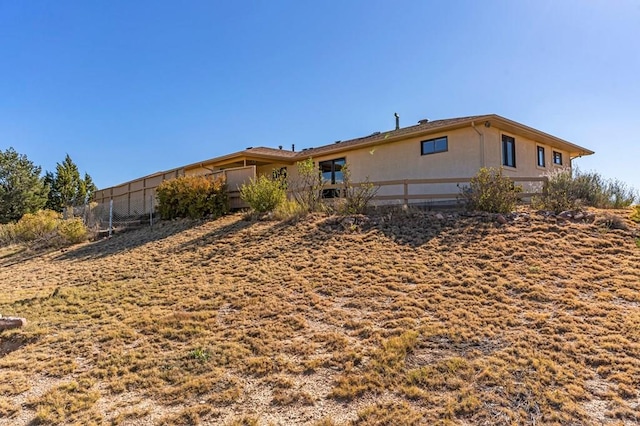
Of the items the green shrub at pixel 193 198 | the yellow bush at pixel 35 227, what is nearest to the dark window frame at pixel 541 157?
the green shrub at pixel 193 198

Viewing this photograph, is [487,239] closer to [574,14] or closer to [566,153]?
[574,14]

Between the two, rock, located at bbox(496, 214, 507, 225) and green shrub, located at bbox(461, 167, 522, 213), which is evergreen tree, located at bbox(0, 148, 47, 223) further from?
rock, located at bbox(496, 214, 507, 225)

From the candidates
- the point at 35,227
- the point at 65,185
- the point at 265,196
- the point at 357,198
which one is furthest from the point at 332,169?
the point at 65,185

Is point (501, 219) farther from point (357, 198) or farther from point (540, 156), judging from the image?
point (540, 156)

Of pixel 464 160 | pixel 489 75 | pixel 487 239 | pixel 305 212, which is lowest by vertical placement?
pixel 487 239

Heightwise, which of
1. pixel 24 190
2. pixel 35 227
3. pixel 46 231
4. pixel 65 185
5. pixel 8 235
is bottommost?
pixel 8 235

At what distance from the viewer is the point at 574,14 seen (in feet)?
34.7

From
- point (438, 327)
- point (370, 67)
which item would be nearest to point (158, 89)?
point (370, 67)

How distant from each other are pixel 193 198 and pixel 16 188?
24.0 metres

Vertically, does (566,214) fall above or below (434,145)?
below

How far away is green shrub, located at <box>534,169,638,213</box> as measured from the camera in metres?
12.0

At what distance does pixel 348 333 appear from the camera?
227 inches

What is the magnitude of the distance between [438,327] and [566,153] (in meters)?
18.0

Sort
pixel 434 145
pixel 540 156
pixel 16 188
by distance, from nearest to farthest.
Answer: pixel 434 145 < pixel 540 156 < pixel 16 188
